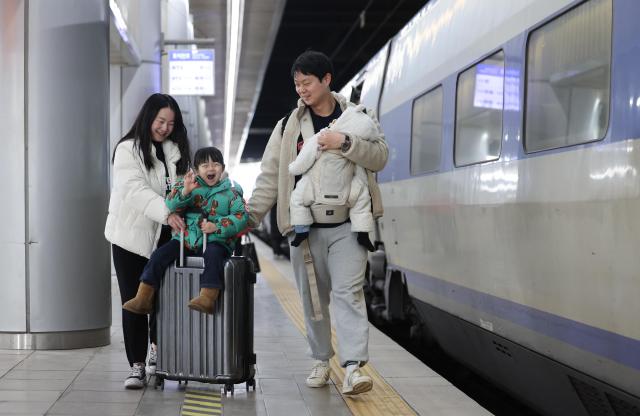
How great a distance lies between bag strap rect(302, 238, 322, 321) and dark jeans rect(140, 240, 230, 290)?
413mm

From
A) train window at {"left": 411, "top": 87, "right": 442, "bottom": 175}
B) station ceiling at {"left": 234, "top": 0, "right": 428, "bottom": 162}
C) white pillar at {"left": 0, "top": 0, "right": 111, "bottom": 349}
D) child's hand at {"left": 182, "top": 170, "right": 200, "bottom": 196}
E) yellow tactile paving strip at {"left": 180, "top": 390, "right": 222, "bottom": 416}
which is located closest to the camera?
yellow tactile paving strip at {"left": 180, "top": 390, "right": 222, "bottom": 416}

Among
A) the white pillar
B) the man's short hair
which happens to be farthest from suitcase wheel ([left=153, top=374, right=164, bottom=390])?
the man's short hair

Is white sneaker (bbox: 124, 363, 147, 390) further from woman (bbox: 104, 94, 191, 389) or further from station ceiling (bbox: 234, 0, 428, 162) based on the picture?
station ceiling (bbox: 234, 0, 428, 162)

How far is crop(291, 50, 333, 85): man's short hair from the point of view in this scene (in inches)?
177

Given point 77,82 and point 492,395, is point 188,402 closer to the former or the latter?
point 77,82

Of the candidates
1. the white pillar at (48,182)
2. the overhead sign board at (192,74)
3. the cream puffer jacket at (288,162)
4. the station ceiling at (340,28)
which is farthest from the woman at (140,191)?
the station ceiling at (340,28)

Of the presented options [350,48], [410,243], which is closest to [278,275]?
[410,243]

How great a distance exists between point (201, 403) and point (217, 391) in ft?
0.94

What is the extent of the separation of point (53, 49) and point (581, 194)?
3.81m

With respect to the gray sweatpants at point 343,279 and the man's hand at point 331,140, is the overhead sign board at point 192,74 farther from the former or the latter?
the man's hand at point 331,140

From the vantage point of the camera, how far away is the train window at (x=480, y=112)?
5.22 m

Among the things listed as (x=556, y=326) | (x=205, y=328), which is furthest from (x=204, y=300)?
(x=556, y=326)

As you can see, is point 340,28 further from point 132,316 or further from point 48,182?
point 132,316

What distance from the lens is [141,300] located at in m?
4.45
